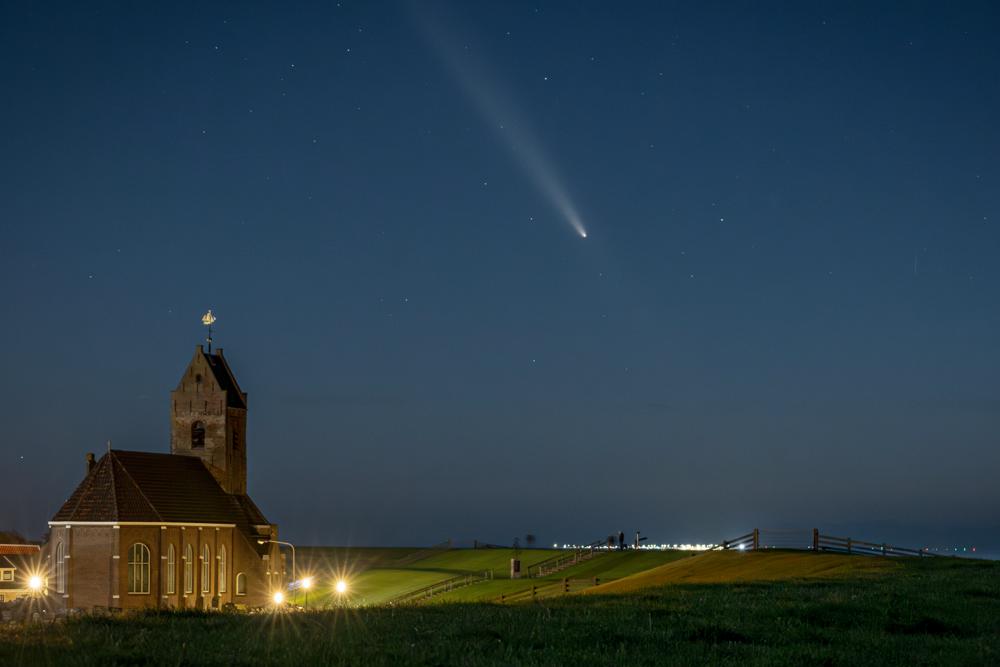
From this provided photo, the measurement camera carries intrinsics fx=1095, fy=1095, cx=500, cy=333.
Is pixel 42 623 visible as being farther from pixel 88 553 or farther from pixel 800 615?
pixel 88 553

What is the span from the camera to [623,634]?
63.4 feet

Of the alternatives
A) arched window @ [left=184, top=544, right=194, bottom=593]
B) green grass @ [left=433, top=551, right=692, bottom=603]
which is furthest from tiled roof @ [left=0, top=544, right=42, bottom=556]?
green grass @ [left=433, top=551, right=692, bottom=603]

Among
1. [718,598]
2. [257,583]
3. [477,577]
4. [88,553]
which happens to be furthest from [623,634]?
[477,577]

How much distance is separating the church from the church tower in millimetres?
85

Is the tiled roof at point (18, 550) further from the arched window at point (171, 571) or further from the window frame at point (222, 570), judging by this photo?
the arched window at point (171, 571)

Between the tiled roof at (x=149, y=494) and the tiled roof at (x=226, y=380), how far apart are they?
7142 millimetres

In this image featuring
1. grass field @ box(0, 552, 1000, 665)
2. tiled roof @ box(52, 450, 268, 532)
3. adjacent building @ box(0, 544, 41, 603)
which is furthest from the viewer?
adjacent building @ box(0, 544, 41, 603)

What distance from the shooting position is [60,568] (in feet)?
256

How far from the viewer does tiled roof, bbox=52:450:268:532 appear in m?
78.5

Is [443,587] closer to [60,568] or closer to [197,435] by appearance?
[197,435]

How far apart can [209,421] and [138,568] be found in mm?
17579

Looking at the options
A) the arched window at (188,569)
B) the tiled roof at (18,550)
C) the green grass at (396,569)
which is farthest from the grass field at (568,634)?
the tiled roof at (18,550)

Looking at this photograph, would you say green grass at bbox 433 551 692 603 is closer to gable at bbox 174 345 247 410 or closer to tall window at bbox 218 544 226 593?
tall window at bbox 218 544 226 593

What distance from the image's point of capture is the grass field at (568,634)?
16.3 metres
